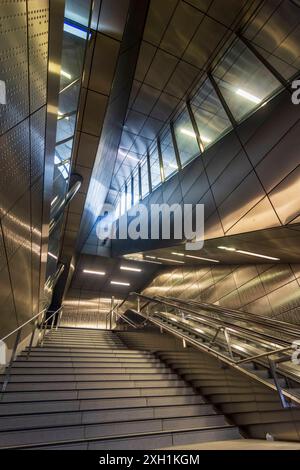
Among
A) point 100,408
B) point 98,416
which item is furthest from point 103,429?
point 100,408

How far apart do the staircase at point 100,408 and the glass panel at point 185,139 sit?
6.57 m

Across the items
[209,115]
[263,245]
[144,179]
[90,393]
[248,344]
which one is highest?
[144,179]

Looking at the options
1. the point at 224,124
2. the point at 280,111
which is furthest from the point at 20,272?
the point at 224,124

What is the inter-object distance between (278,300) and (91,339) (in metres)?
5.41

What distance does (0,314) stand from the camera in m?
3.15

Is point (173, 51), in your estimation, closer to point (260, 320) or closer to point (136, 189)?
point (136, 189)

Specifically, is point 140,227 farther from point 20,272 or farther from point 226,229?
point 20,272

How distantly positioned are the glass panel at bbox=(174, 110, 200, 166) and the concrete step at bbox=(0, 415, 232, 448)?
6935 millimetres

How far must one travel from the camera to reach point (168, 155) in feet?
31.1

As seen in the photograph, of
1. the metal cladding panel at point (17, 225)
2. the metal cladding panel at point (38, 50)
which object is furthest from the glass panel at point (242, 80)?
the metal cladding panel at point (17, 225)

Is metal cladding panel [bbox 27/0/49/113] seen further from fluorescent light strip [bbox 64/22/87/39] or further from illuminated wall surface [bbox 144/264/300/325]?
illuminated wall surface [bbox 144/264/300/325]

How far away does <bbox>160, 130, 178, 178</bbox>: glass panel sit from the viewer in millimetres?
9063

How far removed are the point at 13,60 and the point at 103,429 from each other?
3596 mm

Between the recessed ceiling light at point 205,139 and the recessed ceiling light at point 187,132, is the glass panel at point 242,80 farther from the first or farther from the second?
the recessed ceiling light at point 187,132
